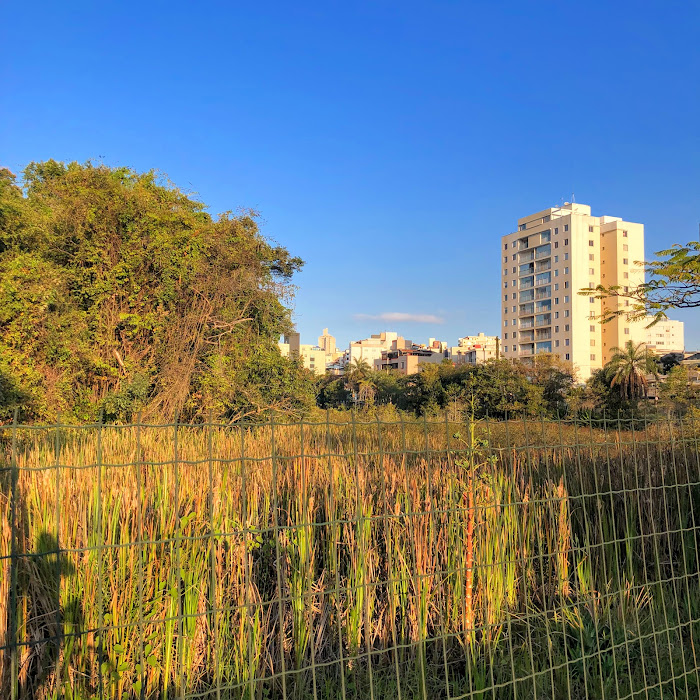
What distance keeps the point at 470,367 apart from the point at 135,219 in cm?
2841

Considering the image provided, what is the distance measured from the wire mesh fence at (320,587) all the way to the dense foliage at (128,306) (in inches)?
369

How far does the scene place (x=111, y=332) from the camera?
42.8ft

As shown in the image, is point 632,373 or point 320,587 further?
point 632,373

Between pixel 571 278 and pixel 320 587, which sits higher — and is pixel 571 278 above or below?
above

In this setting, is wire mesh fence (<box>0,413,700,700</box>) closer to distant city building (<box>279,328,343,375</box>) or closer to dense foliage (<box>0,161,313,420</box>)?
dense foliage (<box>0,161,313,420</box>)

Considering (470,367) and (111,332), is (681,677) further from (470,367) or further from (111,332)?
(470,367)

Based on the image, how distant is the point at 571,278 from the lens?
5738cm

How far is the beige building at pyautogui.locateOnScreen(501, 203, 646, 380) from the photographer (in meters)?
56.3

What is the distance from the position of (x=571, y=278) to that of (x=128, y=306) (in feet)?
169

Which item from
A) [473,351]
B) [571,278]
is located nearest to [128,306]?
[571,278]

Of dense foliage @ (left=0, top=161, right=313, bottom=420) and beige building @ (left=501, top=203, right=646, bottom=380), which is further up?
beige building @ (left=501, top=203, right=646, bottom=380)

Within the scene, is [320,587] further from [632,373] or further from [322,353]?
[322,353]

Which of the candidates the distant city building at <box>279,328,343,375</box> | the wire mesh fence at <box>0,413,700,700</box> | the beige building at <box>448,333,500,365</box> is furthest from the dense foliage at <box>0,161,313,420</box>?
the distant city building at <box>279,328,343,375</box>

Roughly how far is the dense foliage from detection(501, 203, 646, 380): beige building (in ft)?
143
